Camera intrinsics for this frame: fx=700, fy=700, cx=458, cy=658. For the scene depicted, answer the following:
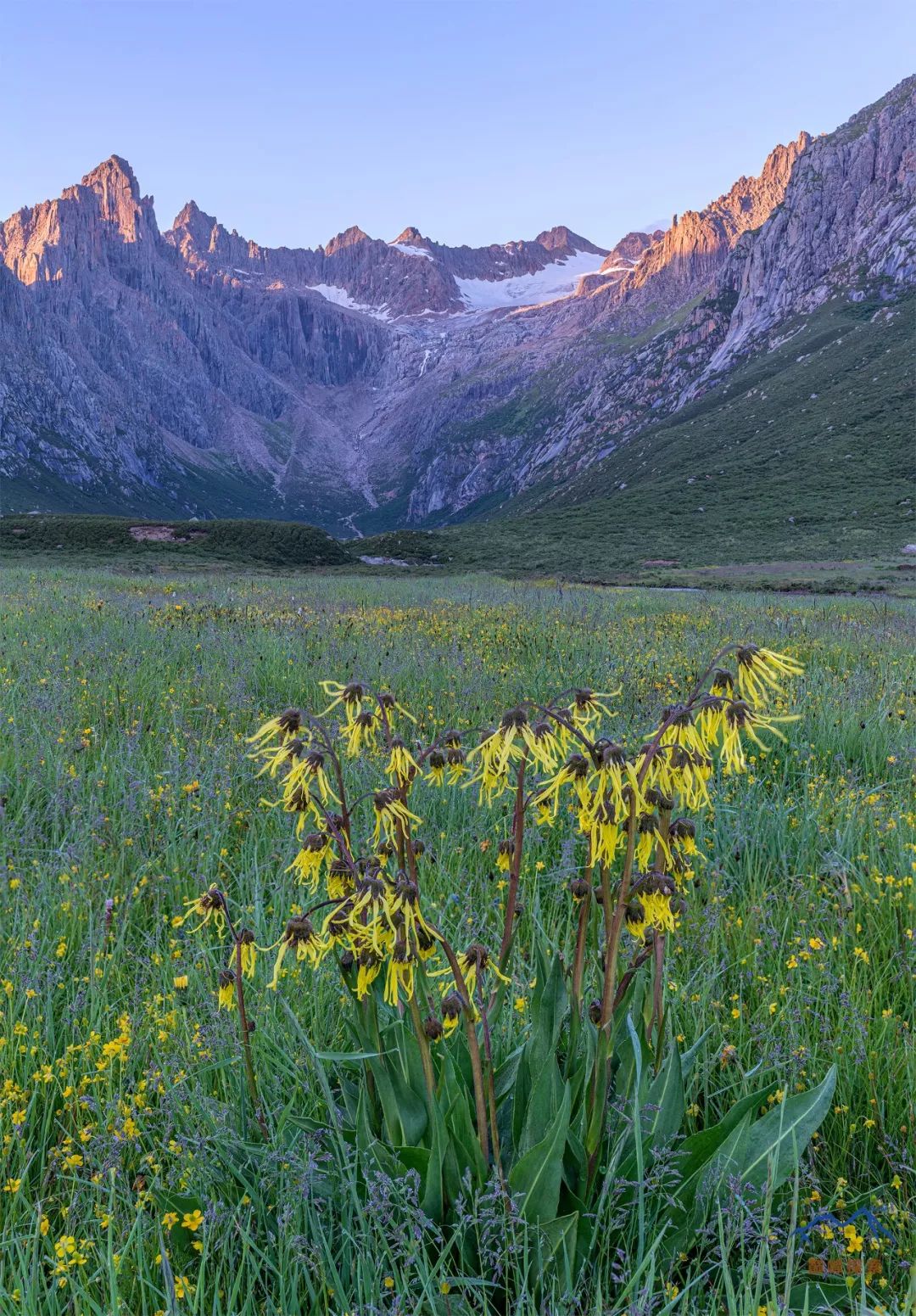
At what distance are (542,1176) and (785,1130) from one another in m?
0.62

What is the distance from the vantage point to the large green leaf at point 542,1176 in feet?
5.00

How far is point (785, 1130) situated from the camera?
1693mm

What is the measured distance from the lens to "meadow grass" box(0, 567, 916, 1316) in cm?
Result: 159

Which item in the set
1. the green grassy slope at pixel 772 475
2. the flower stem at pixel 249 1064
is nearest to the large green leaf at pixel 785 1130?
the flower stem at pixel 249 1064

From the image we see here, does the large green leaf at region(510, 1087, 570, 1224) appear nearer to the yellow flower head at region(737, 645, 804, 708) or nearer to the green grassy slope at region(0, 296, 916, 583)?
the yellow flower head at region(737, 645, 804, 708)

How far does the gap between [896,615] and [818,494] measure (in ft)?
233

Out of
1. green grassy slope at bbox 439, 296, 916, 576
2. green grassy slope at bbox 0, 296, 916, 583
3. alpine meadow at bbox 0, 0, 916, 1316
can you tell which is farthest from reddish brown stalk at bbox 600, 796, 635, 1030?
green grassy slope at bbox 439, 296, 916, 576

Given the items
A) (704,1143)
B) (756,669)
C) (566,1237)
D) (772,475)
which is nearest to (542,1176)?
(566,1237)

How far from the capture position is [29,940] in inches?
110

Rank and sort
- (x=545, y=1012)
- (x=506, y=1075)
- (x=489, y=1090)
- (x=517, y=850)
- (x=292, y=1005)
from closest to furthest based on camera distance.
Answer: (x=517, y=850) → (x=489, y=1090) → (x=545, y=1012) → (x=506, y=1075) → (x=292, y=1005)

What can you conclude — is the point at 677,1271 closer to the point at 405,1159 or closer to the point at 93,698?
the point at 405,1159

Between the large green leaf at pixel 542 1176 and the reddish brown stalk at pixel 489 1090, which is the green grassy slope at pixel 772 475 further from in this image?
the large green leaf at pixel 542 1176

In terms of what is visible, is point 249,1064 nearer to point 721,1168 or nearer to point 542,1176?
point 542,1176

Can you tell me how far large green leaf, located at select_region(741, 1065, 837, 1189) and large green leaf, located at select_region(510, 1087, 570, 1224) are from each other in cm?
49
